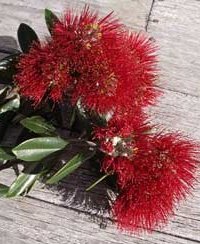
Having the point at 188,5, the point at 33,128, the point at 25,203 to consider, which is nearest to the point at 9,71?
the point at 33,128

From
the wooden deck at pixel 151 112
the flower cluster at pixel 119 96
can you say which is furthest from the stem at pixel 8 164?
the flower cluster at pixel 119 96

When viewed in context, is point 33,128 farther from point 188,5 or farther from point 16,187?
point 188,5

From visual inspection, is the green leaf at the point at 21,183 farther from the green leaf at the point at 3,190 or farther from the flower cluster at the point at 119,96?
the flower cluster at the point at 119,96

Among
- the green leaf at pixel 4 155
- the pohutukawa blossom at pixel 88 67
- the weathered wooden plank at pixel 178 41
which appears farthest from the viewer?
the weathered wooden plank at pixel 178 41

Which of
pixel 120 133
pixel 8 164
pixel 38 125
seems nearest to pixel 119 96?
pixel 120 133

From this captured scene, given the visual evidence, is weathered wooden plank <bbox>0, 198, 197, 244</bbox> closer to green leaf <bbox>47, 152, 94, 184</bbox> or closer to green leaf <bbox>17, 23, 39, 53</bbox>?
green leaf <bbox>47, 152, 94, 184</bbox>

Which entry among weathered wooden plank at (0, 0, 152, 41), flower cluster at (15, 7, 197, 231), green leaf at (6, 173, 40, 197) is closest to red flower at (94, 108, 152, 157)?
flower cluster at (15, 7, 197, 231)
